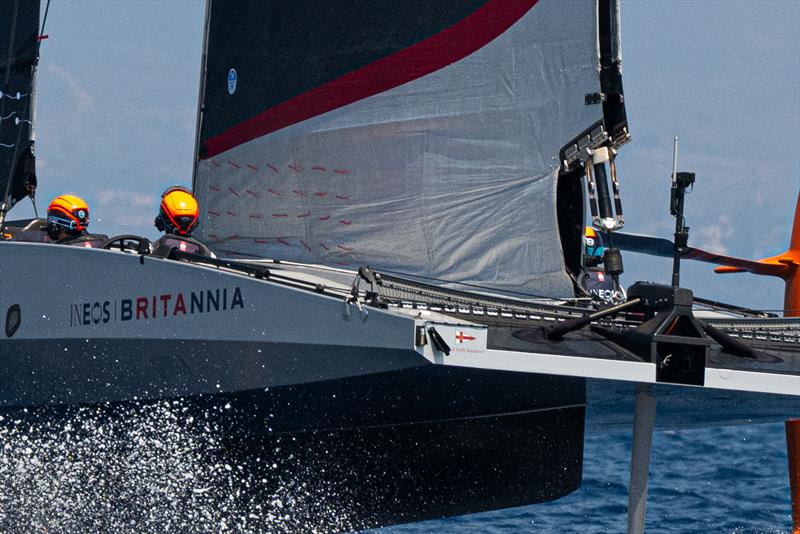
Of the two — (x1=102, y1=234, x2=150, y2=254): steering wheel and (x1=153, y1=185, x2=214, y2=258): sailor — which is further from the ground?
(x1=153, y1=185, x2=214, y2=258): sailor

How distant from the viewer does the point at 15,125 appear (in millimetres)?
9602

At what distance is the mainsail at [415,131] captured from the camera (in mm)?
7369

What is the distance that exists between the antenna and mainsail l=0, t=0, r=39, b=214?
4.89 metres

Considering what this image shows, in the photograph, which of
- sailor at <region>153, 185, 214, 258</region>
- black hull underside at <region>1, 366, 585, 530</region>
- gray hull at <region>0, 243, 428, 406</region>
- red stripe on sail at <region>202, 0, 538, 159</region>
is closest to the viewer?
gray hull at <region>0, 243, 428, 406</region>

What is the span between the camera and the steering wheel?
24.4ft

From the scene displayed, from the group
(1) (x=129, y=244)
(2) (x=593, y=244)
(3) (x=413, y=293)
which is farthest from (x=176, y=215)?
(2) (x=593, y=244)

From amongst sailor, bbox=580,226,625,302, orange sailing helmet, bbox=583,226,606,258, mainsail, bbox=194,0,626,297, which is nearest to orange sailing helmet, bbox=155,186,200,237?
mainsail, bbox=194,0,626,297

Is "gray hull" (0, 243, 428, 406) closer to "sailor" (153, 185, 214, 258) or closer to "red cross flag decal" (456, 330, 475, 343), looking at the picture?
"red cross flag decal" (456, 330, 475, 343)

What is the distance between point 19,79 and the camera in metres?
9.66

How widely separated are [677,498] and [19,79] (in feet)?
24.2

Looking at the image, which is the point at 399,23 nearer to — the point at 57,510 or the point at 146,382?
the point at 146,382

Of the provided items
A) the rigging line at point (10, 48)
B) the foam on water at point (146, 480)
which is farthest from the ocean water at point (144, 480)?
the rigging line at point (10, 48)

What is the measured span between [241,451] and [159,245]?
4.15 feet

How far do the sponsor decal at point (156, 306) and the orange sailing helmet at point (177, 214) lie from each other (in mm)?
813
